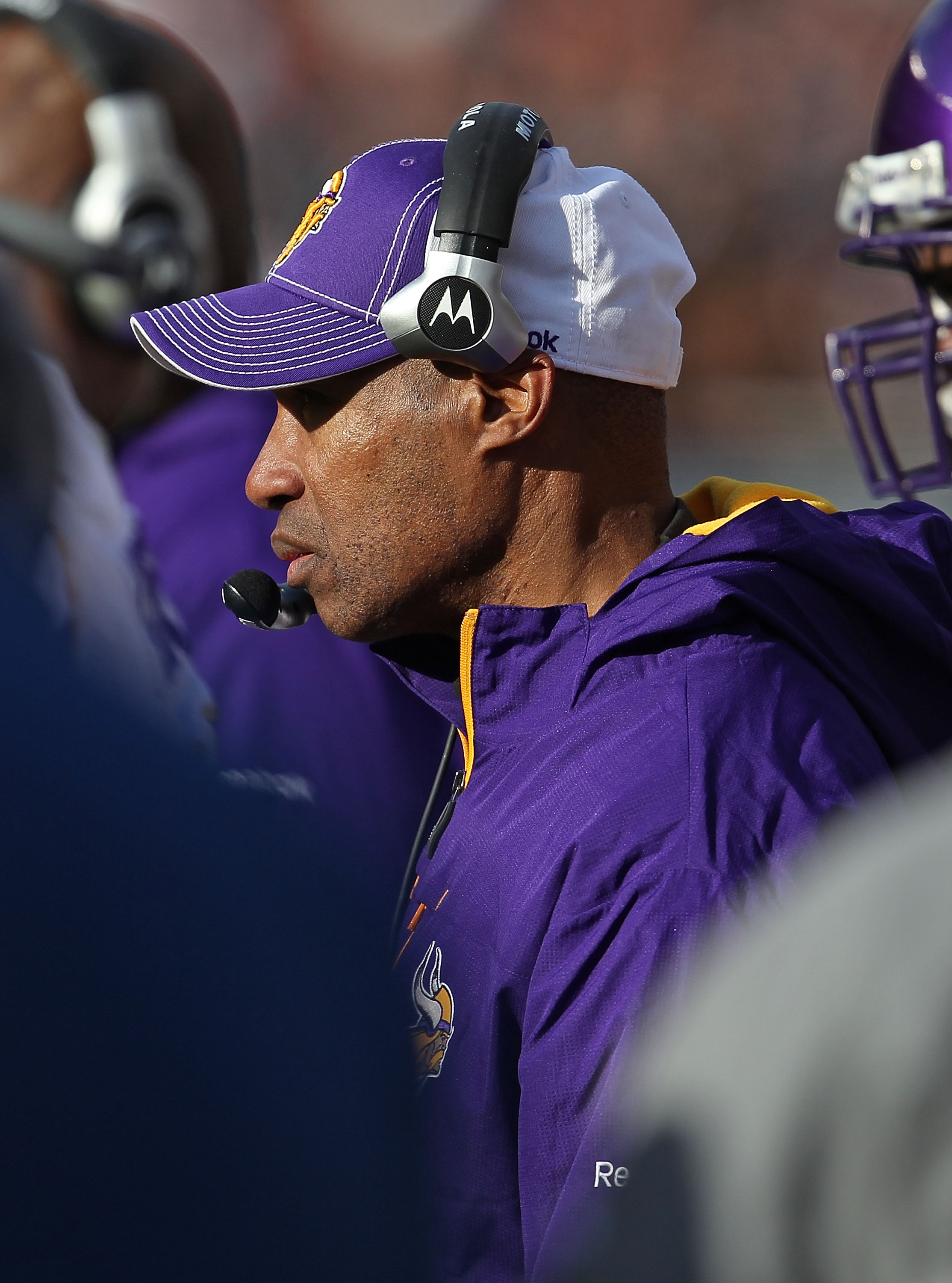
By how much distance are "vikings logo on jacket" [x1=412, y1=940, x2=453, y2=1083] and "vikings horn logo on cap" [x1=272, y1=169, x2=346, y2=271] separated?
0.82 metres

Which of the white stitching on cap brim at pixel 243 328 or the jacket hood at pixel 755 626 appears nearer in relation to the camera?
the jacket hood at pixel 755 626

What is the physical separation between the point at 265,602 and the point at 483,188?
57cm

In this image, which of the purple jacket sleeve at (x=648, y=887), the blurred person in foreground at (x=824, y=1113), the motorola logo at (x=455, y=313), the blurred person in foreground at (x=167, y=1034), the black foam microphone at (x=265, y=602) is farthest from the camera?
the black foam microphone at (x=265, y=602)

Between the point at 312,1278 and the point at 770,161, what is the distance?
1002 centimetres

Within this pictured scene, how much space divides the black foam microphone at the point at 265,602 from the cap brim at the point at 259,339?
259mm

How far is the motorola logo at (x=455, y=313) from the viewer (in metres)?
1.42

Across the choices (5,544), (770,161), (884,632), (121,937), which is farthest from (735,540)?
(770,161)

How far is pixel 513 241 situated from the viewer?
4.85 feet

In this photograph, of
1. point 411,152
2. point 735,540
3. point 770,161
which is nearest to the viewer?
point 735,540

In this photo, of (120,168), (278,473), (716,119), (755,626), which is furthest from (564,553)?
(716,119)

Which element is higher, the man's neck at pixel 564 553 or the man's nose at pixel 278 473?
the man's nose at pixel 278 473

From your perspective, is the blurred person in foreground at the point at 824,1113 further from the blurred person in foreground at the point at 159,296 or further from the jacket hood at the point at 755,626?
the blurred person in foreground at the point at 159,296

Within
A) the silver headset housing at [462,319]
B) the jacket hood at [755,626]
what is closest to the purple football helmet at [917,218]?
the jacket hood at [755,626]

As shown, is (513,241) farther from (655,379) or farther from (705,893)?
(705,893)
